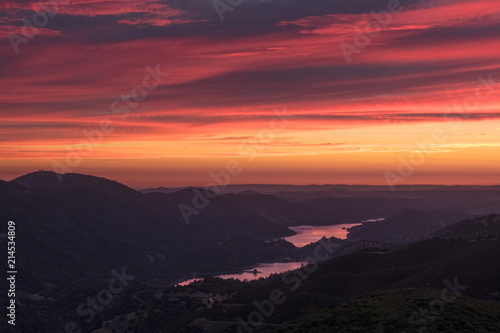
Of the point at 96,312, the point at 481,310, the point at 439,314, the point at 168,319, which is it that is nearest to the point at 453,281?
the point at 481,310

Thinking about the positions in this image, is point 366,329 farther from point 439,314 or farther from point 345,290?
point 345,290

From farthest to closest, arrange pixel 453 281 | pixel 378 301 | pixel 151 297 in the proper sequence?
pixel 151 297 < pixel 453 281 < pixel 378 301

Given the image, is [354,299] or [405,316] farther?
[354,299]

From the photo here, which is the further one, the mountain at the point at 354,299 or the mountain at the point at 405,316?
the mountain at the point at 354,299

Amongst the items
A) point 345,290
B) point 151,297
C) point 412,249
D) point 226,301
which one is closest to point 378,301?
point 345,290

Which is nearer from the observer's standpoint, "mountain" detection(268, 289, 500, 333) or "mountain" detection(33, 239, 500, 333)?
"mountain" detection(268, 289, 500, 333)

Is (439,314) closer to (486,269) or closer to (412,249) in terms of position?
(486,269)

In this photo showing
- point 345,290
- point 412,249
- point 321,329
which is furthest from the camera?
point 412,249

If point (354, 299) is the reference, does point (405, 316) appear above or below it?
below

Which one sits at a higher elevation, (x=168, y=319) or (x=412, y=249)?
(x=412, y=249)

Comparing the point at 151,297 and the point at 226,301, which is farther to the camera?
the point at 151,297
